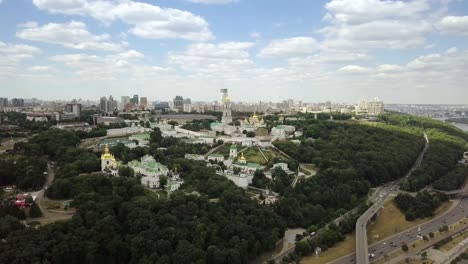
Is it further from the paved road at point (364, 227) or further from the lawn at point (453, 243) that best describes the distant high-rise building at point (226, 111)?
the lawn at point (453, 243)

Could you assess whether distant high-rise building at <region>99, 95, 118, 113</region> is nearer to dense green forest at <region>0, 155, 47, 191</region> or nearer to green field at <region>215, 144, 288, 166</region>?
green field at <region>215, 144, 288, 166</region>

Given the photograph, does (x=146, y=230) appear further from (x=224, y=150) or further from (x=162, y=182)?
(x=224, y=150)

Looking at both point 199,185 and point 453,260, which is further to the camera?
point 199,185

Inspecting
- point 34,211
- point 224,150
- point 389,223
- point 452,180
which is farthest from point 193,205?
point 452,180

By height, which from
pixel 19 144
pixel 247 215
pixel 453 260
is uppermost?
pixel 19 144

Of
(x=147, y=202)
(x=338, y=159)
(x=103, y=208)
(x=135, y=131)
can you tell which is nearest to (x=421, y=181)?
(x=338, y=159)

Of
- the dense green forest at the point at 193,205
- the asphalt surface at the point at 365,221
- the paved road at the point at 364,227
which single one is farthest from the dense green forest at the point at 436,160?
the paved road at the point at 364,227

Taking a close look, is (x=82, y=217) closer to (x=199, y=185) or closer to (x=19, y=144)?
(x=199, y=185)
